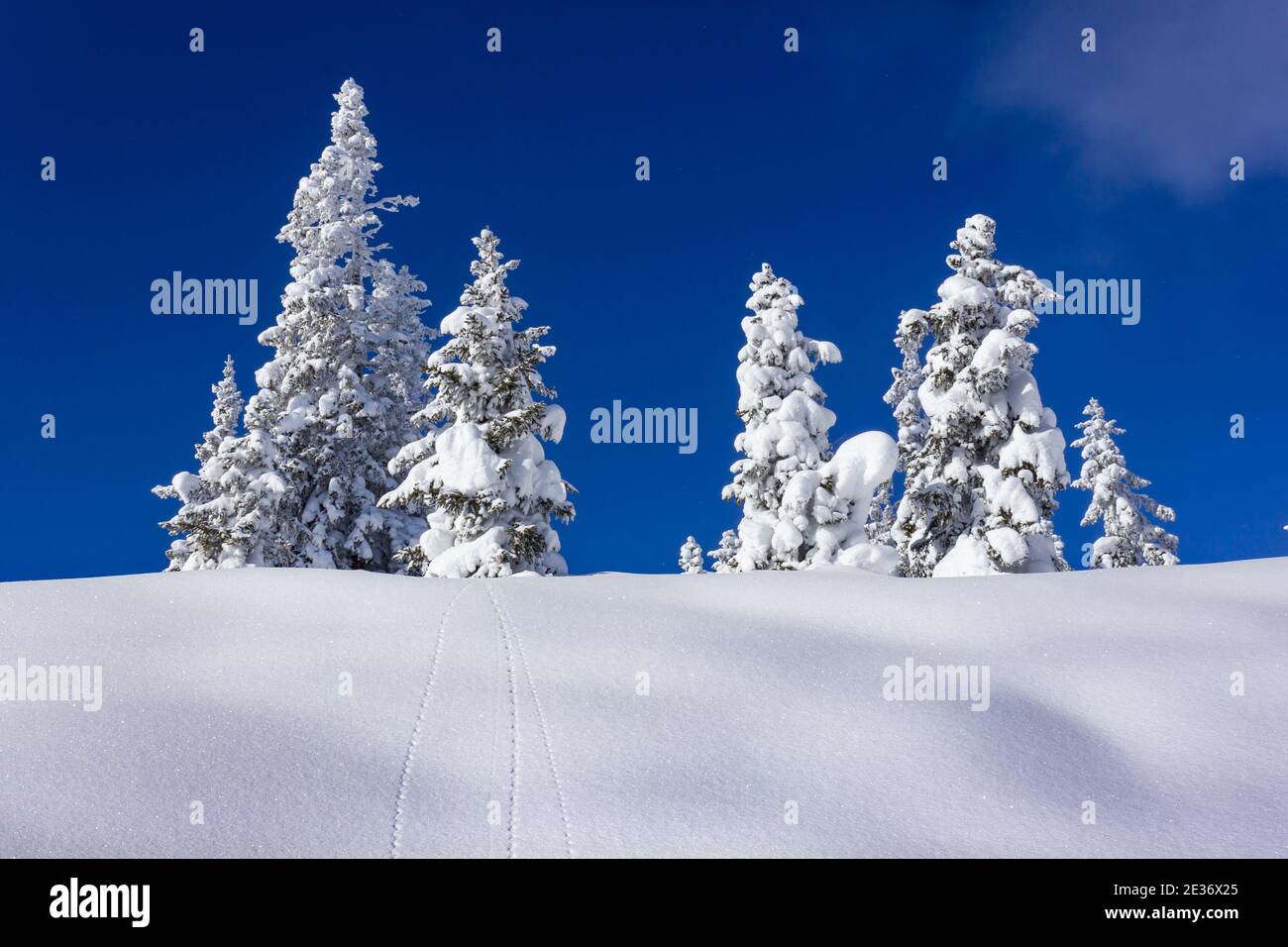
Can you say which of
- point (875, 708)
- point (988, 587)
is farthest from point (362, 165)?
point (875, 708)

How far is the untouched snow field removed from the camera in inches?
223

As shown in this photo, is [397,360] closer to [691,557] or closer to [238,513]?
[238,513]

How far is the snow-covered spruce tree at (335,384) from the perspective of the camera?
23922 millimetres

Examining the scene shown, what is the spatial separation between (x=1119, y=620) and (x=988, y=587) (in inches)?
77.0

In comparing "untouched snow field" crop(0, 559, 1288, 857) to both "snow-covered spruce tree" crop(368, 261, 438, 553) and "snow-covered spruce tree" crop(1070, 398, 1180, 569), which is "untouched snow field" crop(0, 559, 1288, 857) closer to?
"snow-covered spruce tree" crop(368, 261, 438, 553)

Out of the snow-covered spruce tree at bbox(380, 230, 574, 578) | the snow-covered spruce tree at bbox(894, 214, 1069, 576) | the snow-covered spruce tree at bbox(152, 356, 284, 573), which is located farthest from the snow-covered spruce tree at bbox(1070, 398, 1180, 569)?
the snow-covered spruce tree at bbox(152, 356, 284, 573)

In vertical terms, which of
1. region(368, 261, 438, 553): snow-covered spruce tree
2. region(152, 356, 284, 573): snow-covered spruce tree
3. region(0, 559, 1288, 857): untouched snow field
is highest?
region(368, 261, 438, 553): snow-covered spruce tree

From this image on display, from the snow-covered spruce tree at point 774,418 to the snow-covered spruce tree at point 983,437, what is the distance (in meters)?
2.94

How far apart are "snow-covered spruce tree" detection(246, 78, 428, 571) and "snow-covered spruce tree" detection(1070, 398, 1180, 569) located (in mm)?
26663

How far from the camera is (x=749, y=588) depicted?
11828 millimetres
